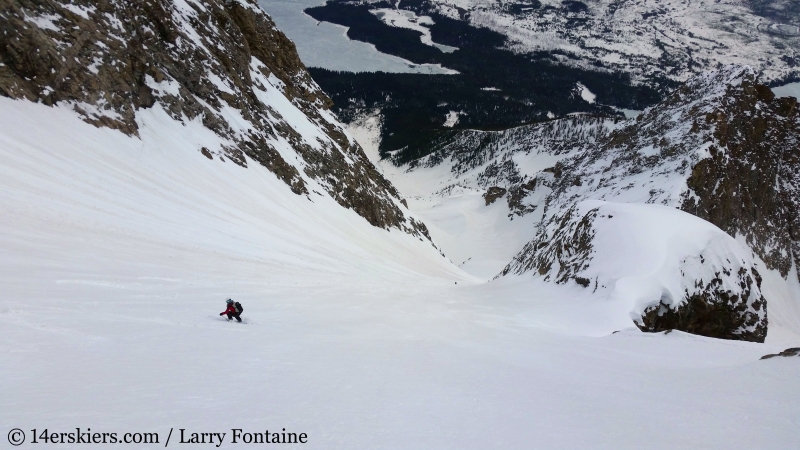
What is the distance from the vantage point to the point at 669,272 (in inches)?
631

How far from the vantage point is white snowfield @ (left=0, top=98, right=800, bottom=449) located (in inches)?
179

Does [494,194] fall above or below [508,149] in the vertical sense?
below

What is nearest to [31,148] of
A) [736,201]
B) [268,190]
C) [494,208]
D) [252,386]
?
[268,190]

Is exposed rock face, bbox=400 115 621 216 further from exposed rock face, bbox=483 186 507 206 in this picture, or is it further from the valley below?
the valley below

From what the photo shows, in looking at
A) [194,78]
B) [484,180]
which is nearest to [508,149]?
[484,180]

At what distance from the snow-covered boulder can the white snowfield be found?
1.25 metres

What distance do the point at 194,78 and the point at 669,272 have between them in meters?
28.5

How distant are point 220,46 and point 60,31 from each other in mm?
14644

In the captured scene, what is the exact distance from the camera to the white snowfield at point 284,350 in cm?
455

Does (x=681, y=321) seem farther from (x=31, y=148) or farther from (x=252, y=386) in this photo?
(x=31, y=148)

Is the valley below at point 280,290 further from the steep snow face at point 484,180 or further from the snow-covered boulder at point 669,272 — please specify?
the steep snow face at point 484,180

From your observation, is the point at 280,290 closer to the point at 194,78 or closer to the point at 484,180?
the point at 194,78

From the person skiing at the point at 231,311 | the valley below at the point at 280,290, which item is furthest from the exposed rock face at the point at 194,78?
the person skiing at the point at 231,311

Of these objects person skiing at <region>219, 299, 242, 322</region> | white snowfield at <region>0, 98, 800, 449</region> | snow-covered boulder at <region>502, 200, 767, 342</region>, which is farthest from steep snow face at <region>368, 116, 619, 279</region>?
person skiing at <region>219, 299, 242, 322</region>
